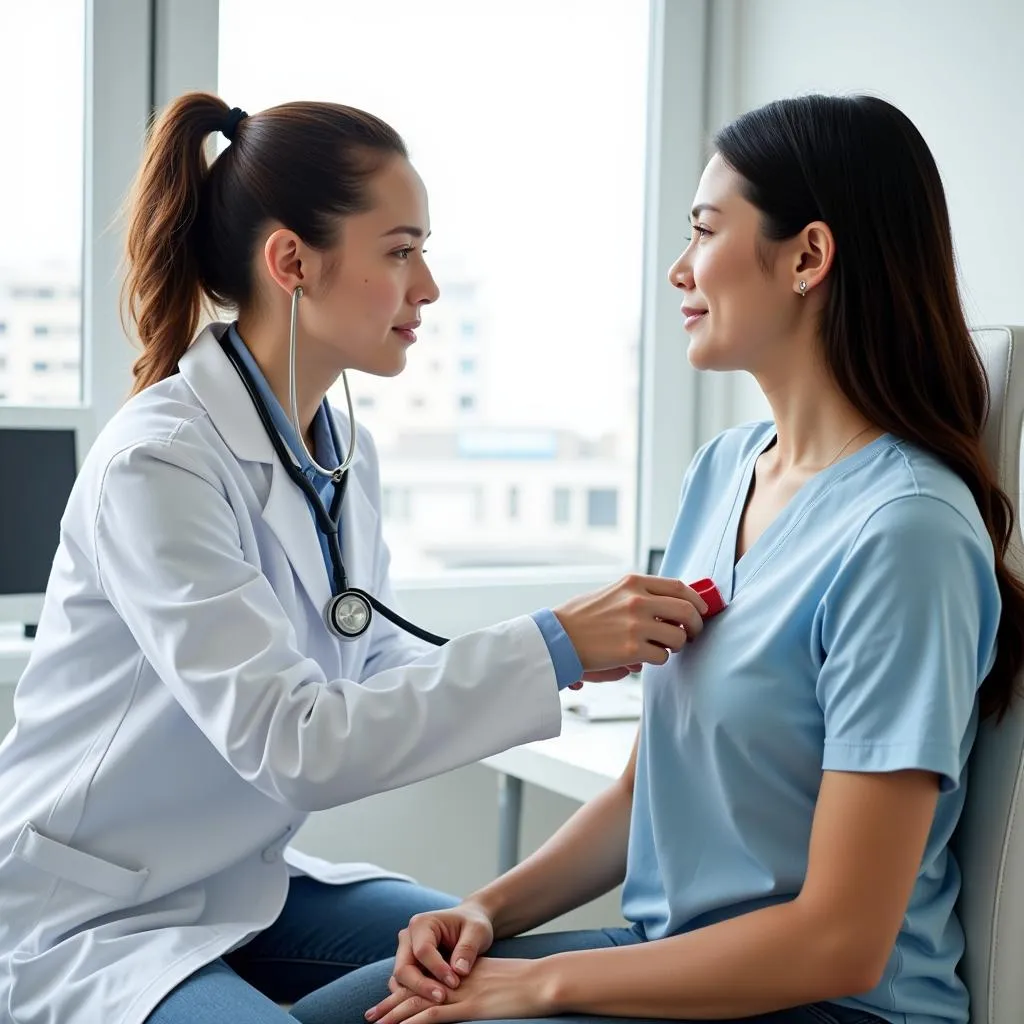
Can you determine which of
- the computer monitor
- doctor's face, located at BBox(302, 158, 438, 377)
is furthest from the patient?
the computer monitor

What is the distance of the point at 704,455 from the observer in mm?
1370

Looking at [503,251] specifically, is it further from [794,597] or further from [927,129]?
[794,597]

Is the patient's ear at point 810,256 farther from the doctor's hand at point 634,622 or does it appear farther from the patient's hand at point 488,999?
the patient's hand at point 488,999

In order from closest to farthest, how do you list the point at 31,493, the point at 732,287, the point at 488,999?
the point at 488,999 → the point at 732,287 → the point at 31,493

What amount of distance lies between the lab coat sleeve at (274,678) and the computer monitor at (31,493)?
0.78m

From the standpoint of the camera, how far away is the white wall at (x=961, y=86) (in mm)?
2018

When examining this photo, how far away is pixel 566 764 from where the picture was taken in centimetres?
175

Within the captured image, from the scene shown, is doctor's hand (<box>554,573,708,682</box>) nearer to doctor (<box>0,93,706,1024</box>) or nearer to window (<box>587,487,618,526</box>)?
doctor (<box>0,93,706,1024</box>)

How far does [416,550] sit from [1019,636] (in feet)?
5.10

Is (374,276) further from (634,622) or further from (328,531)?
(634,622)

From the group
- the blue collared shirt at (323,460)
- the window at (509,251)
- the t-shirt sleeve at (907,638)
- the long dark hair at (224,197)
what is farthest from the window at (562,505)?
the t-shirt sleeve at (907,638)

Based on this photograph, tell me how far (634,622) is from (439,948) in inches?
14.7

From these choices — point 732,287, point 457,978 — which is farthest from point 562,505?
point 457,978

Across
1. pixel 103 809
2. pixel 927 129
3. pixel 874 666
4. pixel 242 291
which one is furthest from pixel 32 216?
pixel 874 666
